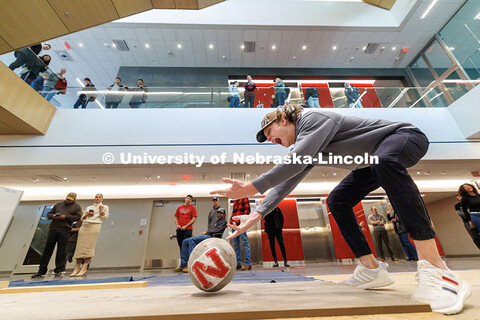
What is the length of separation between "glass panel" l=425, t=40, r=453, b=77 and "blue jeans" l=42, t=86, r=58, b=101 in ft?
47.4

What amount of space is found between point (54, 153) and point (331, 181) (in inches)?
379

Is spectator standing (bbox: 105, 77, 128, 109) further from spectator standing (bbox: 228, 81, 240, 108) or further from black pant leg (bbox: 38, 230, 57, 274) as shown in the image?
black pant leg (bbox: 38, 230, 57, 274)

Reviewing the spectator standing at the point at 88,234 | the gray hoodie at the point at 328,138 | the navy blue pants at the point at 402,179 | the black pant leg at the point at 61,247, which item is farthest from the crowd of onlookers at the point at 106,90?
the navy blue pants at the point at 402,179

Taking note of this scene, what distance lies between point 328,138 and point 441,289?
0.83 meters

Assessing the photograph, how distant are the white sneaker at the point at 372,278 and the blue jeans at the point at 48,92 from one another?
8554 mm

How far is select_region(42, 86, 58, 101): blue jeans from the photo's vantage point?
6.43 metres

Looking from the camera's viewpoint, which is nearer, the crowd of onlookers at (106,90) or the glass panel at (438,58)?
the crowd of onlookers at (106,90)

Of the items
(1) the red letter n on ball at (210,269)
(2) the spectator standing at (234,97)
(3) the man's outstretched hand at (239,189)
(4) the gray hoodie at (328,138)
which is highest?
(2) the spectator standing at (234,97)

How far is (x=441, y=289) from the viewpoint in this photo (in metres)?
0.89

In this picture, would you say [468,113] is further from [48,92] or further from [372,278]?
[48,92]

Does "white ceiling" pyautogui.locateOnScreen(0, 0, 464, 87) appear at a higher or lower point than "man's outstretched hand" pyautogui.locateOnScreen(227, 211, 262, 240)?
higher

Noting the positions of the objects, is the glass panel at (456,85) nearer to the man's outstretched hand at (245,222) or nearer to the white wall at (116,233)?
the white wall at (116,233)

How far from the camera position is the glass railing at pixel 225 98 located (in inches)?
283

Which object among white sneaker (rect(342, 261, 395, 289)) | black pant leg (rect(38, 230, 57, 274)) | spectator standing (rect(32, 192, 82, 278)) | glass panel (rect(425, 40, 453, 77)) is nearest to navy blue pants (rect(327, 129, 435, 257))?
white sneaker (rect(342, 261, 395, 289))
